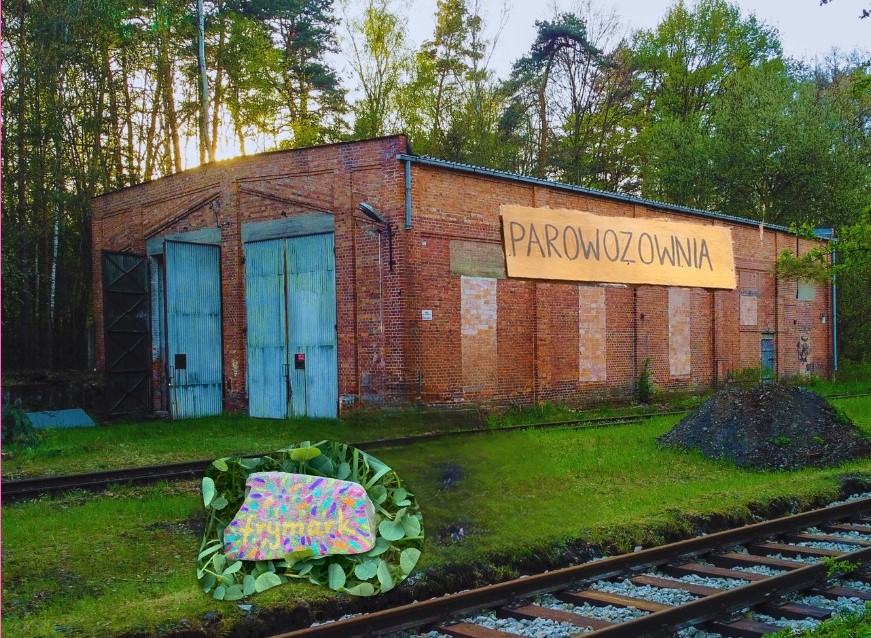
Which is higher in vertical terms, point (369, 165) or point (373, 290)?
point (369, 165)

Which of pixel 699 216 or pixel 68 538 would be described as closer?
pixel 68 538

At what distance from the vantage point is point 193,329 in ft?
69.4

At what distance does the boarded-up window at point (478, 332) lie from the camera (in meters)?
18.3

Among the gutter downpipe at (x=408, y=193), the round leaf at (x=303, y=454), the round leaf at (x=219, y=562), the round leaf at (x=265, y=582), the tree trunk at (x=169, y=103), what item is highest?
the tree trunk at (x=169, y=103)

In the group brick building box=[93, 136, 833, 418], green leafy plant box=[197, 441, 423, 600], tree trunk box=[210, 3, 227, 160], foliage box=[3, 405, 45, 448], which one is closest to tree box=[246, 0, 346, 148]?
tree trunk box=[210, 3, 227, 160]

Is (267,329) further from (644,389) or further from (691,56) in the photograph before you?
(691,56)

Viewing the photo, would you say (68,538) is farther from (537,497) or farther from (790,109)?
(790,109)

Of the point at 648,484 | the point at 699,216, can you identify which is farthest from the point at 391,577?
the point at 699,216

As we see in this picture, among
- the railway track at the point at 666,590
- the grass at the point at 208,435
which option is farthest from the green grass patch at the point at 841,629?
the grass at the point at 208,435

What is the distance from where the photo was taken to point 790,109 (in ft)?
110

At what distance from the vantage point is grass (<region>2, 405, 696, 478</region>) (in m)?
13.2

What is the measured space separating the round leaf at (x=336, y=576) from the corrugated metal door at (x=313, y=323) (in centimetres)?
1254

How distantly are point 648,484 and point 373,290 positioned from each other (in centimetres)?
885

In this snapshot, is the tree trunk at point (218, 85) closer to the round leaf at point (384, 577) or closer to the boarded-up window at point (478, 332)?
the boarded-up window at point (478, 332)
